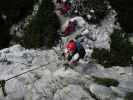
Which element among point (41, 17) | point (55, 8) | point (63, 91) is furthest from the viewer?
point (55, 8)

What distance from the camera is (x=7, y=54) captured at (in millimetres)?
17500

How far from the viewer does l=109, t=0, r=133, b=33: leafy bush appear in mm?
20344

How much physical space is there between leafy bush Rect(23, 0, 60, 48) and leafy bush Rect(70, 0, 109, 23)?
1477 millimetres

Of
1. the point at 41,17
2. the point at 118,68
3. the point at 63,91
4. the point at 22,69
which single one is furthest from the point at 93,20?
the point at 63,91

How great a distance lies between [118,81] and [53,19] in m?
7.06

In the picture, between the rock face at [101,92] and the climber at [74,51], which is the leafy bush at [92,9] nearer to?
the climber at [74,51]

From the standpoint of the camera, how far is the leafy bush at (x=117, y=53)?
17.4 metres

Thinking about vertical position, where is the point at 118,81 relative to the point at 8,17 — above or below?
below

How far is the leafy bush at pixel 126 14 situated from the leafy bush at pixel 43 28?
3554 millimetres

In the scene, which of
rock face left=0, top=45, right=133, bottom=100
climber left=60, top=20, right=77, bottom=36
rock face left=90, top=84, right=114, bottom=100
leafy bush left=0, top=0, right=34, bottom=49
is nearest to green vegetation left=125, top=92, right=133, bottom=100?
rock face left=0, top=45, right=133, bottom=100

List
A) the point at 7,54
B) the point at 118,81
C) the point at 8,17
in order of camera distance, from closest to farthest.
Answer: the point at 118,81 → the point at 7,54 → the point at 8,17

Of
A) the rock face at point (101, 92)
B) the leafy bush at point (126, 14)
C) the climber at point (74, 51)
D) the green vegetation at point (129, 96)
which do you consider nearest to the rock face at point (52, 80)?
the rock face at point (101, 92)

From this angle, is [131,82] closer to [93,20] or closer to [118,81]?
[118,81]

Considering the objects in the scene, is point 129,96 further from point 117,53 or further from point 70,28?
point 70,28
